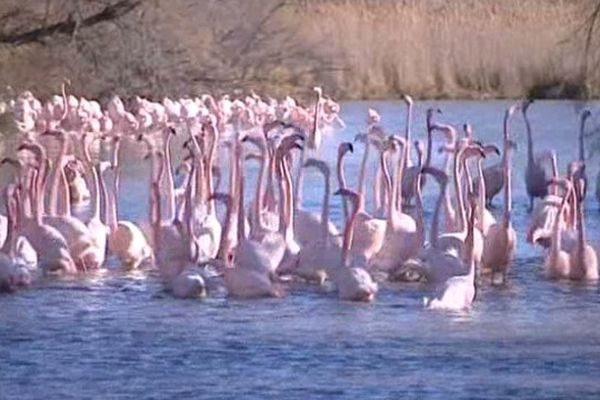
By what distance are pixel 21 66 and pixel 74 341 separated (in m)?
14.4

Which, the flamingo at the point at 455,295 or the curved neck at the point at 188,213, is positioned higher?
the curved neck at the point at 188,213

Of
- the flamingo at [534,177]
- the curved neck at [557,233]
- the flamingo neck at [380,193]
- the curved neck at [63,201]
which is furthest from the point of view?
the flamingo at [534,177]

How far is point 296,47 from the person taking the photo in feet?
94.1

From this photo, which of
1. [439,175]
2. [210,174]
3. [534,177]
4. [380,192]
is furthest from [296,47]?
[439,175]

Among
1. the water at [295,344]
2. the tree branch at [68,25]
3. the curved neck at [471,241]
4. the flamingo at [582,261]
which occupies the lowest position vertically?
the water at [295,344]

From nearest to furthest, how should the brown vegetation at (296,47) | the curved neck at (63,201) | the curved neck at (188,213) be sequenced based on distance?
the curved neck at (188,213), the curved neck at (63,201), the brown vegetation at (296,47)

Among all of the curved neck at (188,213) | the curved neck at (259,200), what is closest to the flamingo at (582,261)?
the curved neck at (259,200)

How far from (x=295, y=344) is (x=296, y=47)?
19.6m

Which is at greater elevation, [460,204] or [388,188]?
[388,188]

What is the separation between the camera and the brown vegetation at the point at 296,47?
20.6 m

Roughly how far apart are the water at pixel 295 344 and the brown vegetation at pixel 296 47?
276 inches

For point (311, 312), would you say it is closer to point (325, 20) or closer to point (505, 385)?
point (505, 385)

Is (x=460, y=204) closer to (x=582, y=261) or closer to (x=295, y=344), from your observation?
(x=582, y=261)

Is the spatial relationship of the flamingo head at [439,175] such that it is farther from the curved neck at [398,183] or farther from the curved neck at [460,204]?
the curved neck at [398,183]
